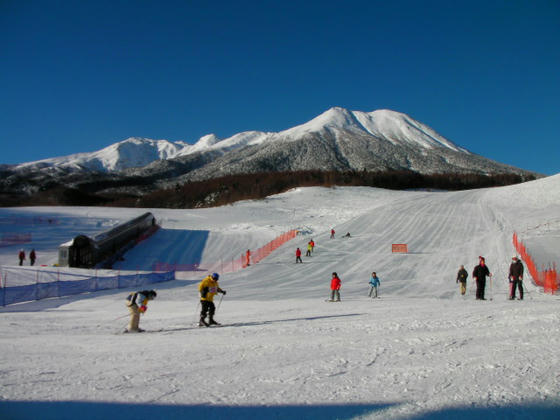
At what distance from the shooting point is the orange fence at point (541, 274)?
18844 mm

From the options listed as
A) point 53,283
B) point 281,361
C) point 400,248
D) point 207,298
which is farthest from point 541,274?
point 53,283

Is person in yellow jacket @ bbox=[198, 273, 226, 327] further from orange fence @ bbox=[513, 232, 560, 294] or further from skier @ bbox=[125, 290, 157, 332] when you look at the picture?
orange fence @ bbox=[513, 232, 560, 294]

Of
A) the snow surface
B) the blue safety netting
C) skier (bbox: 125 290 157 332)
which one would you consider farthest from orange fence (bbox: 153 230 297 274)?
skier (bbox: 125 290 157 332)

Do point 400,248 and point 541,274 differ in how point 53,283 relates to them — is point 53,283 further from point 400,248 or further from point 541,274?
point 400,248

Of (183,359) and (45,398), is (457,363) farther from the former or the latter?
(45,398)

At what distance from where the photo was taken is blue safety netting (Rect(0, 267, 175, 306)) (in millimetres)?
16312

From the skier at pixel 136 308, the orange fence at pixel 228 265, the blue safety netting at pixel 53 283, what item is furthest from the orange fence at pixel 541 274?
the blue safety netting at pixel 53 283

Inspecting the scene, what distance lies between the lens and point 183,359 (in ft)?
21.9

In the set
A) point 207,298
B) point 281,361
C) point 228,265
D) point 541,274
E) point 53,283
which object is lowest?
point 228,265

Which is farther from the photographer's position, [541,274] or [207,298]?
[541,274]

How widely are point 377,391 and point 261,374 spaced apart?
62.6 inches

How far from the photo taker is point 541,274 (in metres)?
23.0

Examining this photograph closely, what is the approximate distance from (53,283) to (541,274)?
24367mm

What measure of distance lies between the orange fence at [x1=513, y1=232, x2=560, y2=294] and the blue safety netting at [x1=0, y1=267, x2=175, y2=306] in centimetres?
2023
